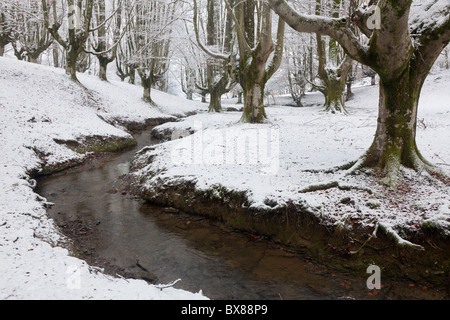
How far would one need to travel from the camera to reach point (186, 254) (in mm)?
4699

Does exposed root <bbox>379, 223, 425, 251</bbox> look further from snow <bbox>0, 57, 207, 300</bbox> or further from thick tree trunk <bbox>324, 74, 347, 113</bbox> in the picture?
thick tree trunk <bbox>324, 74, 347, 113</bbox>

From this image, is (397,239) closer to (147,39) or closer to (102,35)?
(147,39)

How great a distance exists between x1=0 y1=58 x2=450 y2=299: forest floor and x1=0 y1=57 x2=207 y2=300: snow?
0.8 inches

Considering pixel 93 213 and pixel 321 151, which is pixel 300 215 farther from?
pixel 93 213

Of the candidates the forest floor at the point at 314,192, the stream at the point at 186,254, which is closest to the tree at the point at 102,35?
the forest floor at the point at 314,192

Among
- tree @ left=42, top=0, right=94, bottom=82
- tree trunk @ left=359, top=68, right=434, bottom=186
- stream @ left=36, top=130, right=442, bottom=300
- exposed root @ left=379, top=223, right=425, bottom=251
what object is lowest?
stream @ left=36, top=130, right=442, bottom=300

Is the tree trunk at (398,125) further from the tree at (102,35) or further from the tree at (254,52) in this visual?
the tree at (102,35)

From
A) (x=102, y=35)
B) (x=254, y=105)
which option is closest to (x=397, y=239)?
(x=254, y=105)

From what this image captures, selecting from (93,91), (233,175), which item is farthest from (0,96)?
(233,175)

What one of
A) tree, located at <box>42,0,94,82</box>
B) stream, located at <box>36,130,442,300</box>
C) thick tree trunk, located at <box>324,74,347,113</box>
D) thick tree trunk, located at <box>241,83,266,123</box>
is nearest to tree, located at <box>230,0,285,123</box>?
thick tree trunk, located at <box>241,83,266,123</box>

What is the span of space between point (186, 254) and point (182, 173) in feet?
8.84

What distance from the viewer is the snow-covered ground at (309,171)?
14.2ft

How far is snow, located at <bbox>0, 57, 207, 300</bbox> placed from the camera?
9.75ft

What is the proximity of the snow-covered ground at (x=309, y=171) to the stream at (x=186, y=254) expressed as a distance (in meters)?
0.84
